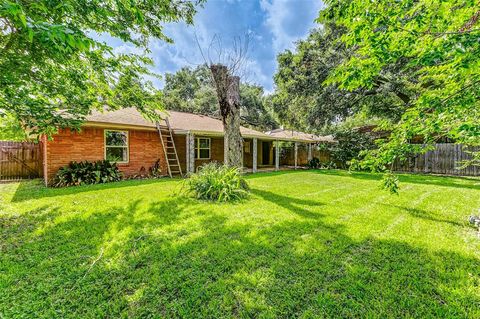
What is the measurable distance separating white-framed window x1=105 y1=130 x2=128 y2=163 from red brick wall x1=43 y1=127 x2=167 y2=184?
0.19 m

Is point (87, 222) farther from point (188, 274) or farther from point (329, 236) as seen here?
point (329, 236)

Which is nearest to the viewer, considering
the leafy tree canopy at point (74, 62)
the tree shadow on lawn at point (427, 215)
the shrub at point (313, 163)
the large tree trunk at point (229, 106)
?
the leafy tree canopy at point (74, 62)

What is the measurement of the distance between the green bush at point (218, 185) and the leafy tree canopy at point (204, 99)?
713 inches

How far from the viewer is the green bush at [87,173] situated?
28.3 feet

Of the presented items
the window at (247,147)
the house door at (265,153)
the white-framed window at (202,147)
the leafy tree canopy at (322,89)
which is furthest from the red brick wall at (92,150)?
the house door at (265,153)

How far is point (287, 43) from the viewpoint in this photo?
1539 centimetres

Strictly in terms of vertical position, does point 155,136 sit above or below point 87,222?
above

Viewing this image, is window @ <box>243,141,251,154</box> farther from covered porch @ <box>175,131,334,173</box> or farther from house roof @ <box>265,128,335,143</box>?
house roof @ <box>265,128,335,143</box>

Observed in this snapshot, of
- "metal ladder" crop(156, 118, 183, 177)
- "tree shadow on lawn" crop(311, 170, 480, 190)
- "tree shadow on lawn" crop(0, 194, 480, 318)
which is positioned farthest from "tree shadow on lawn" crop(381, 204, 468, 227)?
"metal ladder" crop(156, 118, 183, 177)

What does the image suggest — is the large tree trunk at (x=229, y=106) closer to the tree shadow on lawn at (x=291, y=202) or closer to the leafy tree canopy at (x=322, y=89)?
the tree shadow on lawn at (x=291, y=202)

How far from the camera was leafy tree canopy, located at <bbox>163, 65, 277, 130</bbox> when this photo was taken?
26844mm

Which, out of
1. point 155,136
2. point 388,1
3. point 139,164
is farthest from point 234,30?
point 139,164

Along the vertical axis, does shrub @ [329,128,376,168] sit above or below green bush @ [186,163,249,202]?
above

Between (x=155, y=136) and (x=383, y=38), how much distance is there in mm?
10683
